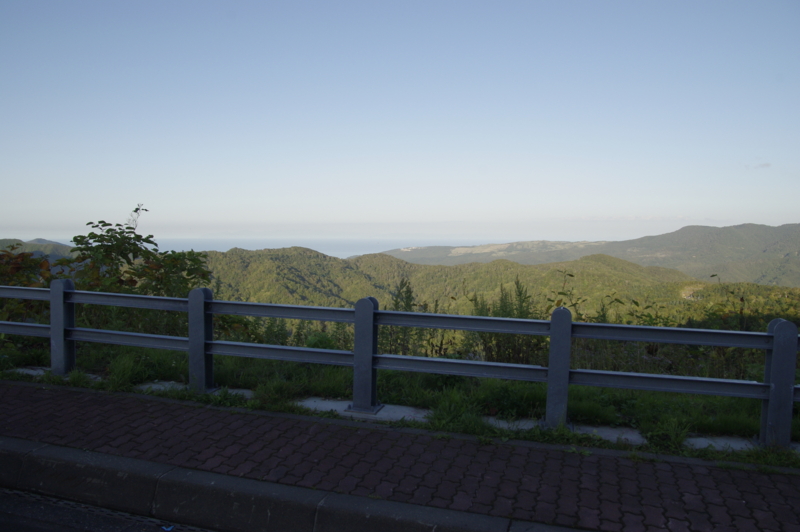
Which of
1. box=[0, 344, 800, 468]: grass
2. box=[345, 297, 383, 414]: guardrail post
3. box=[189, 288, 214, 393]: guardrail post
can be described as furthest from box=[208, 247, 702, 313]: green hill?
box=[345, 297, 383, 414]: guardrail post

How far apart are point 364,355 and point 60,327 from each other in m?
3.84

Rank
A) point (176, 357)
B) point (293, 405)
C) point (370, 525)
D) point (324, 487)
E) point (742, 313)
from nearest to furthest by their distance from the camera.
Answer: point (370, 525) < point (324, 487) < point (293, 405) < point (176, 357) < point (742, 313)

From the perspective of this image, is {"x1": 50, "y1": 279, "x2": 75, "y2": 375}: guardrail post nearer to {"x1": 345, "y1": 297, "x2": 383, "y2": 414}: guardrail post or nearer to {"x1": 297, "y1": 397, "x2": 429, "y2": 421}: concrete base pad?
{"x1": 297, "y1": 397, "x2": 429, "y2": 421}: concrete base pad

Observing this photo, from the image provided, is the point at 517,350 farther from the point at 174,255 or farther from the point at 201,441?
the point at 174,255

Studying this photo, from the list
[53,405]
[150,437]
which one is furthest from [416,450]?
[53,405]

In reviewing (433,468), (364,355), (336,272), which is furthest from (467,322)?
(336,272)

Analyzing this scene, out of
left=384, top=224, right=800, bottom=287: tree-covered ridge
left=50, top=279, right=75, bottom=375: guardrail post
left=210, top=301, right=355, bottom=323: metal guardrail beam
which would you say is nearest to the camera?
left=210, top=301, right=355, bottom=323: metal guardrail beam

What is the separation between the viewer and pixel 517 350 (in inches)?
274

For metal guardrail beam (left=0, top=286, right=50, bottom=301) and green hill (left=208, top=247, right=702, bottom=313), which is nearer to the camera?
metal guardrail beam (left=0, top=286, right=50, bottom=301)

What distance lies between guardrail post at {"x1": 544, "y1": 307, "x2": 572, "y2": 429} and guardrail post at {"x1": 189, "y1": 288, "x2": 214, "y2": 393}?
135 inches

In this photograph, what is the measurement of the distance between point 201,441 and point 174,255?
16.9ft

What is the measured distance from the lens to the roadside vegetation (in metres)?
4.71

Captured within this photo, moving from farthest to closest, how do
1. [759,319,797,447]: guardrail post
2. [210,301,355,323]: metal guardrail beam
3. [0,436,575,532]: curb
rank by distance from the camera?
[210,301,355,323]: metal guardrail beam → [759,319,797,447]: guardrail post → [0,436,575,532]: curb

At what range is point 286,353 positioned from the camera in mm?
5375
